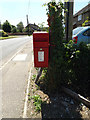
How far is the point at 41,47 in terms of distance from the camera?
8.11 feet

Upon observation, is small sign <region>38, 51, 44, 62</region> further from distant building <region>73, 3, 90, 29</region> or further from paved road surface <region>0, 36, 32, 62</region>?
paved road surface <region>0, 36, 32, 62</region>

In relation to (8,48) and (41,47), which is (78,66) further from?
(8,48)

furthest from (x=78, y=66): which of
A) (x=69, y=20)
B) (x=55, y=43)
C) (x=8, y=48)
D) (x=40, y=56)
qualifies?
(x=8, y=48)

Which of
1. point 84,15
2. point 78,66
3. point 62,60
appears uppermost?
point 84,15

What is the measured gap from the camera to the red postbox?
2.41 m

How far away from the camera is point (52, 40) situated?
101 inches

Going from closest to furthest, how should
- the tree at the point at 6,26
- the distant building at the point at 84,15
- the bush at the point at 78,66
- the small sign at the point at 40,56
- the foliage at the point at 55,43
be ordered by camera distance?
the foliage at the point at 55,43 < the small sign at the point at 40,56 < the bush at the point at 78,66 < the distant building at the point at 84,15 < the tree at the point at 6,26

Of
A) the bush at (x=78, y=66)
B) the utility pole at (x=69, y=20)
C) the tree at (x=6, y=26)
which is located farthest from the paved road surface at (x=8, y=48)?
the tree at (x=6, y=26)

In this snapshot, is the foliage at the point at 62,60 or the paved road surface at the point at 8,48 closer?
the foliage at the point at 62,60

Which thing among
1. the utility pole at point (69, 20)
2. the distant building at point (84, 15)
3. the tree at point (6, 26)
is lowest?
the utility pole at point (69, 20)

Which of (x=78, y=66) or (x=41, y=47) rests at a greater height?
(x=41, y=47)

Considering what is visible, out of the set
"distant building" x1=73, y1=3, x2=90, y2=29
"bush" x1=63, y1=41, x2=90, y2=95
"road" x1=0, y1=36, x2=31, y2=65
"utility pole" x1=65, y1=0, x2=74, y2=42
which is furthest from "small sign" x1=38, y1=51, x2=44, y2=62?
"road" x1=0, y1=36, x2=31, y2=65

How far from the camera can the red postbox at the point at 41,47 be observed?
2.41 meters

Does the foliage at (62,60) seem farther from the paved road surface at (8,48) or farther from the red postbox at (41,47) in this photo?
the paved road surface at (8,48)
